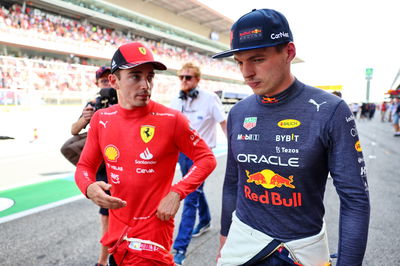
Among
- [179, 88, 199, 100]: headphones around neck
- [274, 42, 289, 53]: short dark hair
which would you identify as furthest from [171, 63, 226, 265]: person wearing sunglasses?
[274, 42, 289, 53]: short dark hair

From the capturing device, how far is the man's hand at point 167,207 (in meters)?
1.67

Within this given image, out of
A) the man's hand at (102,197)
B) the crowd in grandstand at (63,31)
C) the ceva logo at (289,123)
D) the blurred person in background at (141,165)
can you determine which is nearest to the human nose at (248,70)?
the ceva logo at (289,123)

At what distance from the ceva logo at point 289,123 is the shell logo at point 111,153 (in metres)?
→ 1.09

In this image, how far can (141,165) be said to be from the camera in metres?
1.82

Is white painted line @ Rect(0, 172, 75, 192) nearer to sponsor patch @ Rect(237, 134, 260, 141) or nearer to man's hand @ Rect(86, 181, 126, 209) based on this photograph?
man's hand @ Rect(86, 181, 126, 209)

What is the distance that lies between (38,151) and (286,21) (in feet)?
33.4

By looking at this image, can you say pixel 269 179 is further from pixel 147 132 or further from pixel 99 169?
pixel 99 169

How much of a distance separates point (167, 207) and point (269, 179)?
25.8 inches

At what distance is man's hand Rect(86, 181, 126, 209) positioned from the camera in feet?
5.17

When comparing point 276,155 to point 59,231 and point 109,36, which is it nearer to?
point 59,231

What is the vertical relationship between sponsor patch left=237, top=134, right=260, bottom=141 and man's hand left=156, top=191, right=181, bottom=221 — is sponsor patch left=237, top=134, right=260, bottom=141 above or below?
above

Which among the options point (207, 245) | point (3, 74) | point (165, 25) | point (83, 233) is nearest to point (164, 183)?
point (207, 245)

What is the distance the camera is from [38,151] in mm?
9594

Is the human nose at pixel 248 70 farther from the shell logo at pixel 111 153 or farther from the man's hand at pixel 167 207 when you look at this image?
the shell logo at pixel 111 153
